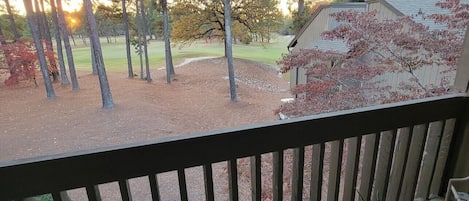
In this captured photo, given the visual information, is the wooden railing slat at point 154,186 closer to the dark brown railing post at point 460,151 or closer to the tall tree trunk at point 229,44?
the dark brown railing post at point 460,151

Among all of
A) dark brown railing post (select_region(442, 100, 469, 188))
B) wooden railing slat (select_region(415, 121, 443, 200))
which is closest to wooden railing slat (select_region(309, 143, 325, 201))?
wooden railing slat (select_region(415, 121, 443, 200))

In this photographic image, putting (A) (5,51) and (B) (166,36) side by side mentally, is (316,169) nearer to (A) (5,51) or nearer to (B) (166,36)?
(A) (5,51)

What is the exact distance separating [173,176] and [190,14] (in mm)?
8336

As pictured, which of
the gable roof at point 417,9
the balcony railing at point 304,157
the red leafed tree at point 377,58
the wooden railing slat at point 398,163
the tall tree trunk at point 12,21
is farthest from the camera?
the tall tree trunk at point 12,21

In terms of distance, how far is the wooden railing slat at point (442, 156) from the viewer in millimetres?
1312

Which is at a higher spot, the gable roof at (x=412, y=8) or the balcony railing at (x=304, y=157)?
the gable roof at (x=412, y=8)

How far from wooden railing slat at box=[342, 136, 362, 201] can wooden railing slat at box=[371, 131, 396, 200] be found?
0.15 m

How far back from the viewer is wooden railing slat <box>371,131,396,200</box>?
120 centimetres

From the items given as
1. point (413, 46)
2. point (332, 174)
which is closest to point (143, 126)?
point (413, 46)

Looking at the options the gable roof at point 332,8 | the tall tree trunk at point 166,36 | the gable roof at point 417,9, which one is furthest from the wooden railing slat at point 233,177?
the tall tree trunk at point 166,36

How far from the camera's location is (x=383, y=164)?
126cm

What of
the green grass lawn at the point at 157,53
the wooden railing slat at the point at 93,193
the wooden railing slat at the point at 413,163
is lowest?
the green grass lawn at the point at 157,53

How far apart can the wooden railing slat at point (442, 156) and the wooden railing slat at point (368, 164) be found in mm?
404

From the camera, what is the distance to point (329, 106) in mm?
3828
